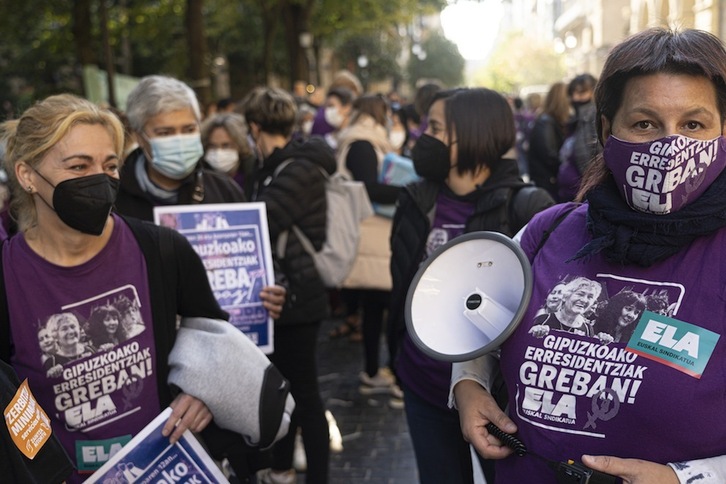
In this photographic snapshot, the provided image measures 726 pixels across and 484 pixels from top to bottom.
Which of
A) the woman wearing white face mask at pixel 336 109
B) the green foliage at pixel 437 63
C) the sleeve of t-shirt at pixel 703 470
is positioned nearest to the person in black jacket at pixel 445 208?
the sleeve of t-shirt at pixel 703 470

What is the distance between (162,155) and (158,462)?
162cm

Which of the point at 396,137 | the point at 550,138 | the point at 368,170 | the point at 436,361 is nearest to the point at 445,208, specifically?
the point at 436,361

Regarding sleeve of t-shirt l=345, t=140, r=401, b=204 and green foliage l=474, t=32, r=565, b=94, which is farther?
green foliage l=474, t=32, r=565, b=94

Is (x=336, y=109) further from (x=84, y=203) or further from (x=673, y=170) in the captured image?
(x=673, y=170)

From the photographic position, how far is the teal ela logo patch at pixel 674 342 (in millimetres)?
1659

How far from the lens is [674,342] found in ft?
5.55

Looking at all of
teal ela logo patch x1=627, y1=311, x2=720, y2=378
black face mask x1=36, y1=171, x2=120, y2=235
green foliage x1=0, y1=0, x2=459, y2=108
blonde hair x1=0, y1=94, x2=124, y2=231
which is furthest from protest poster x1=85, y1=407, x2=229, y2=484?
green foliage x1=0, y1=0, x2=459, y2=108

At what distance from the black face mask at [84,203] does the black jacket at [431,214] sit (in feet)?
4.01

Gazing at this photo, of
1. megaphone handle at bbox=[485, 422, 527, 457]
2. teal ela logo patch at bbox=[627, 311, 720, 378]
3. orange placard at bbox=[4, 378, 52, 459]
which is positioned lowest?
megaphone handle at bbox=[485, 422, 527, 457]

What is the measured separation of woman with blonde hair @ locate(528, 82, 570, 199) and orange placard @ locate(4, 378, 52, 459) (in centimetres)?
630

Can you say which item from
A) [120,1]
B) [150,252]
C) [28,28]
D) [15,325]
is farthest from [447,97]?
[28,28]

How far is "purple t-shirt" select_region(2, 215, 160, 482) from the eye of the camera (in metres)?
2.34

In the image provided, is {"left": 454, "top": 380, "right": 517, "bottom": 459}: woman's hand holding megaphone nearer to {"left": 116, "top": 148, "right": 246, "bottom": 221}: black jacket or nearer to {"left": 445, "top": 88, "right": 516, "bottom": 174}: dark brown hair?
{"left": 445, "top": 88, "right": 516, "bottom": 174}: dark brown hair

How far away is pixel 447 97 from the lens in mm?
3262
